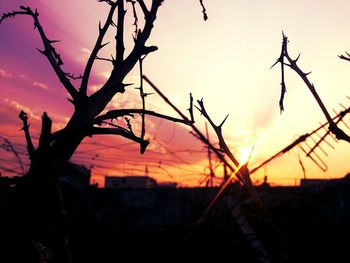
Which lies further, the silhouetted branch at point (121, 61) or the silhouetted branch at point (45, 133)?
the silhouetted branch at point (121, 61)

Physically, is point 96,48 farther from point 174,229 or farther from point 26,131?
point 174,229

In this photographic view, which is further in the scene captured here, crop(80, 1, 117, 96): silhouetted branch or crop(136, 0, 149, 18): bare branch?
crop(136, 0, 149, 18): bare branch

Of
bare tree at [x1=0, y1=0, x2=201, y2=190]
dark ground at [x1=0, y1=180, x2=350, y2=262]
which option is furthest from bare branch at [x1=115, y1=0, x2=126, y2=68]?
dark ground at [x1=0, y1=180, x2=350, y2=262]

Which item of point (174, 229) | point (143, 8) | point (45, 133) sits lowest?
point (174, 229)

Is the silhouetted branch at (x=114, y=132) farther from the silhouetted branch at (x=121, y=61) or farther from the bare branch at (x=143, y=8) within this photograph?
the bare branch at (x=143, y=8)

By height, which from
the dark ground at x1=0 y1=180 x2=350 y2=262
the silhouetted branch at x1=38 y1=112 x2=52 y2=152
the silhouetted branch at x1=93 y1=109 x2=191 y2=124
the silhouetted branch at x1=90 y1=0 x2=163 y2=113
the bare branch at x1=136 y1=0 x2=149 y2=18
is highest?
the bare branch at x1=136 y1=0 x2=149 y2=18

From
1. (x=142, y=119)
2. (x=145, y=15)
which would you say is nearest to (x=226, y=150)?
(x=142, y=119)

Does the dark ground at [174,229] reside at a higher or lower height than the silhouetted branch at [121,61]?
lower

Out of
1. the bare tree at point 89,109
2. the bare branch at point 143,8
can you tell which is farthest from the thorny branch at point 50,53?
the bare branch at point 143,8

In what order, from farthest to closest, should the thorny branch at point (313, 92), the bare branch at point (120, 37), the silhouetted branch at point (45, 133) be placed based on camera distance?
the bare branch at point (120, 37) < the silhouetted branch at point (45, 133) < the thorny branch at point (313, 92)

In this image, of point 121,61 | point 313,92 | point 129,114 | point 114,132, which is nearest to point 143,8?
point 121,61

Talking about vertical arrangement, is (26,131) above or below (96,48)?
below

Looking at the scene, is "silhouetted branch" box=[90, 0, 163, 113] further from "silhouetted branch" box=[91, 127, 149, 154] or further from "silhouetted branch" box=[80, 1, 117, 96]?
"silhouetted branch" box=[91, 127, 149, 154]

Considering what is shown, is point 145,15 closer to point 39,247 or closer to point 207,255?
point 39,247
